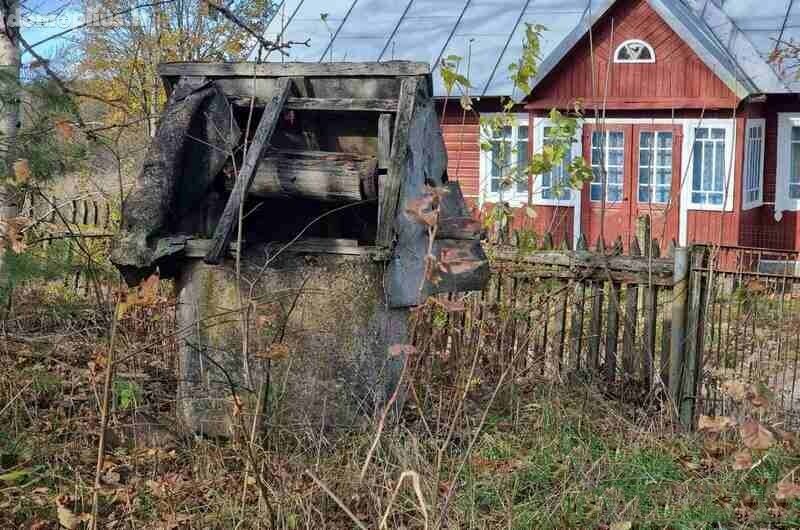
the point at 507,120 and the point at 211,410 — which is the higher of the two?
the point at 507,120

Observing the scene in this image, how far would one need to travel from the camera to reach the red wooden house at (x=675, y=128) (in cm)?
1512

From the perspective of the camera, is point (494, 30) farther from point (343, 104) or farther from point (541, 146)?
point (343, 104)

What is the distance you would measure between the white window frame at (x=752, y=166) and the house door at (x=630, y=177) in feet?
3.16

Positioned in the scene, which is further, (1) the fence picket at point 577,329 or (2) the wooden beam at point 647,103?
(2) the wooden beam at point 647,103

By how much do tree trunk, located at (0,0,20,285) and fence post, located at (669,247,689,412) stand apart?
392cm

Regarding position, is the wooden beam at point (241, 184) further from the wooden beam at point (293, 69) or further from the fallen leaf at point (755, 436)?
the fallen leaf at point (755, 436)

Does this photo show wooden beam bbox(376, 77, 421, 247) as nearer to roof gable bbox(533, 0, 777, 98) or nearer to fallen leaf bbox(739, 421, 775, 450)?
fallen leaf bbox(739, 421, 775, 450)

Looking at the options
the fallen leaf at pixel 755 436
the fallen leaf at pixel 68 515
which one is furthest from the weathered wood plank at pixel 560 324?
the fallen leaf at pixel 68 515

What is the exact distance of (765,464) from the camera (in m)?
5.21

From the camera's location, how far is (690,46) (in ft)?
48.3

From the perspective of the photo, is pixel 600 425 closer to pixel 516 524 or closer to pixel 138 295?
pixel 516 524

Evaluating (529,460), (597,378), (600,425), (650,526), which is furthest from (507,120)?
(650,526)

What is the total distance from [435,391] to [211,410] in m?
1.28

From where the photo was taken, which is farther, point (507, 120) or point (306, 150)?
point (507, 120)
